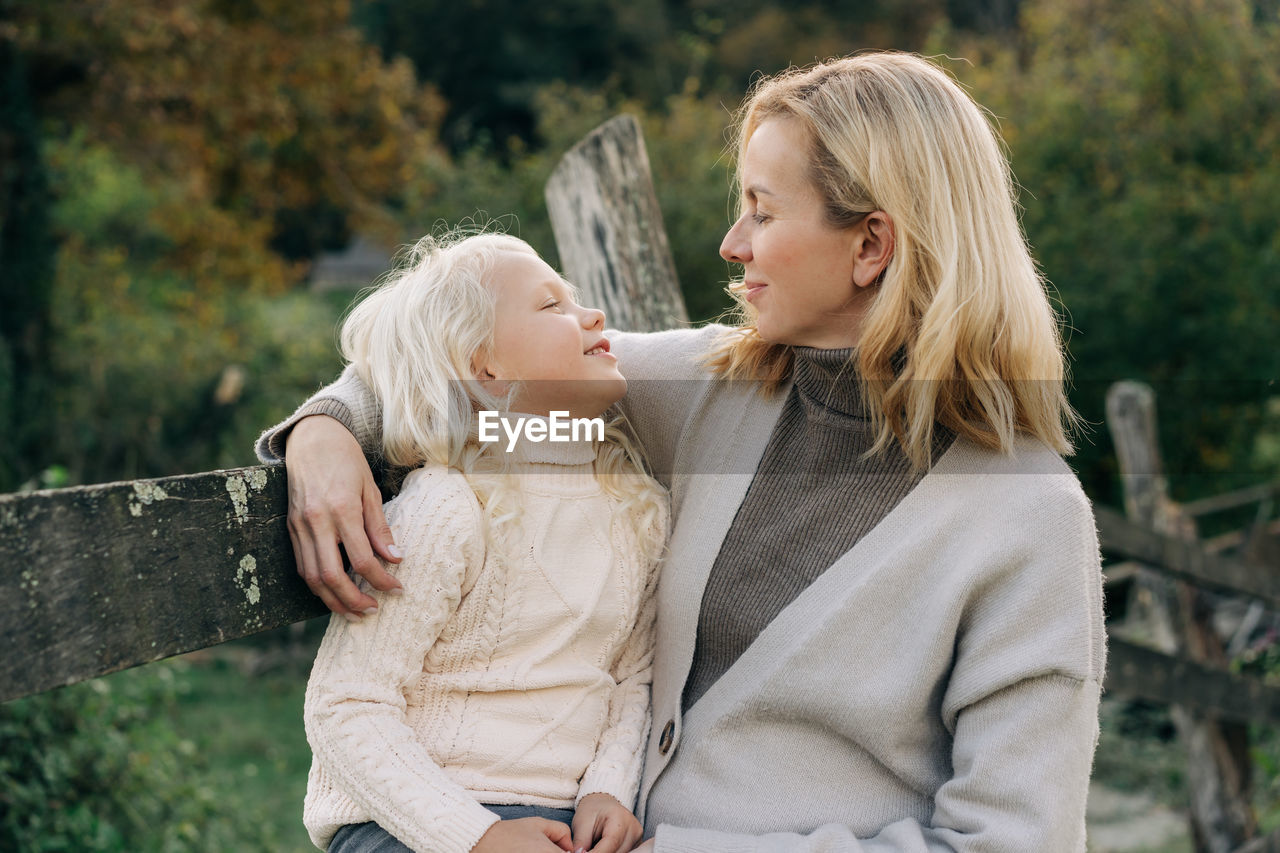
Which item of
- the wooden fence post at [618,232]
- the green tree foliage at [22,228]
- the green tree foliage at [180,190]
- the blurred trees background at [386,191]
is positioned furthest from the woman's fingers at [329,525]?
the green tree foliage at [22,228]

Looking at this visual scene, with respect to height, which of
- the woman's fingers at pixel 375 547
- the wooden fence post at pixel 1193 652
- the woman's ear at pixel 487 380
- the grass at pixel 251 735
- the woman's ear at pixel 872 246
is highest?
the woman's ear at pixel 872 246

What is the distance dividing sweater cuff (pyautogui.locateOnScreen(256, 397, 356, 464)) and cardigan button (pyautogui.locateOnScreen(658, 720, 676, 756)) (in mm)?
618

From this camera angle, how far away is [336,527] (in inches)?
55.1

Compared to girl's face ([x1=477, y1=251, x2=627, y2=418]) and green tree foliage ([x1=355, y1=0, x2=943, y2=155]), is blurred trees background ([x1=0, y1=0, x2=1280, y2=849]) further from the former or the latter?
girl's face ([x1=477, y1=251, x2=627, y2=418])

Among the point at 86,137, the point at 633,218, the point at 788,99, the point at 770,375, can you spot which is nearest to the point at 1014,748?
the point at 770,375

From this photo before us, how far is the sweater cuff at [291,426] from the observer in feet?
5.11

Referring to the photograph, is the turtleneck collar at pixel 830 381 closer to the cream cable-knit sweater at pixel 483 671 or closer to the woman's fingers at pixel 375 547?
the cream cable-knit sweater at pixel 483 671

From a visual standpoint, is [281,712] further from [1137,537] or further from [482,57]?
[482,57]

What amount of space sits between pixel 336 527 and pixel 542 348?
455 mm

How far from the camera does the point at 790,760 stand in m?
1.58

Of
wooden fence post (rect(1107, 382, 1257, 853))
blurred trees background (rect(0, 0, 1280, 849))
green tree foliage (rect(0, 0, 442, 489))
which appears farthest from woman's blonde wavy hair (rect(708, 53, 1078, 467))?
green tree foliage (rect(0, 0, 442, 489))

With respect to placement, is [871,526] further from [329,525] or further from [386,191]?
[386,191]

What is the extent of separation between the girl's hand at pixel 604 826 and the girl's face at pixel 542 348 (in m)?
0.58

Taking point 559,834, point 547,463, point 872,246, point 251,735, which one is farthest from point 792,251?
point 251,735
